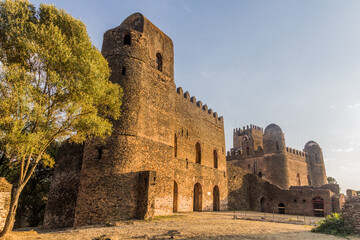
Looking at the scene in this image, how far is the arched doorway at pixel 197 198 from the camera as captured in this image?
66.0 ft

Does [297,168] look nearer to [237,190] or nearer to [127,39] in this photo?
[237,190]

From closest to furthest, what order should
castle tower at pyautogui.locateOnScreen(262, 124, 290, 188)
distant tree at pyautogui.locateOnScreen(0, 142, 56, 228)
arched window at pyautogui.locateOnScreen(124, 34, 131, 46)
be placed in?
arched window at pyautogui.locateOnScreen(124, 34, 131, 46) → distant tree at pyautogui.locateOnScreen(0, 142, 56, 228) → castle tower at pyautogui.locateOnScreen(262, 124, 290, 188)

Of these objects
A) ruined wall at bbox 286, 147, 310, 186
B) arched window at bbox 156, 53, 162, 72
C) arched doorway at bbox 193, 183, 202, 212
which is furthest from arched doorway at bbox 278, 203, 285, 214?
arched window at bbox 156, 53, 162, 72

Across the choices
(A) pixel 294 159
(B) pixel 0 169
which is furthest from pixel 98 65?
(A) pixel 294 159

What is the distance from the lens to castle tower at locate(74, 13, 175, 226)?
1202 cm

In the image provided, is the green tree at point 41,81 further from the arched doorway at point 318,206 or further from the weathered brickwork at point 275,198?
the arched doorway at point 318,206

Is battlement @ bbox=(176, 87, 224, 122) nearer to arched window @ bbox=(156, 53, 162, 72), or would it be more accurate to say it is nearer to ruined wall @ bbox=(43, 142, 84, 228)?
arched window @ bbox=(156, 53, 162, 72)

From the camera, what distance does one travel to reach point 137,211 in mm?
12453

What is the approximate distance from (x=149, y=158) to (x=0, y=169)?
15926mm

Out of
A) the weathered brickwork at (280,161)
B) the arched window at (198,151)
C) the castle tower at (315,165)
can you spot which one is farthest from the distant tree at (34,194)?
the castle tower at (315,165)

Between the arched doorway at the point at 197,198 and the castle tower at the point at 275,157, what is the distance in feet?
49.9

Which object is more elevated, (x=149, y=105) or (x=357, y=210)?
(x=149, y=105)

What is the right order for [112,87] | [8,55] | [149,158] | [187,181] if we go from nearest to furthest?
[8,55] < [112,87] < [149,158] < [187,181]

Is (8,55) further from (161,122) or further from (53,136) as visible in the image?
(161,122)
